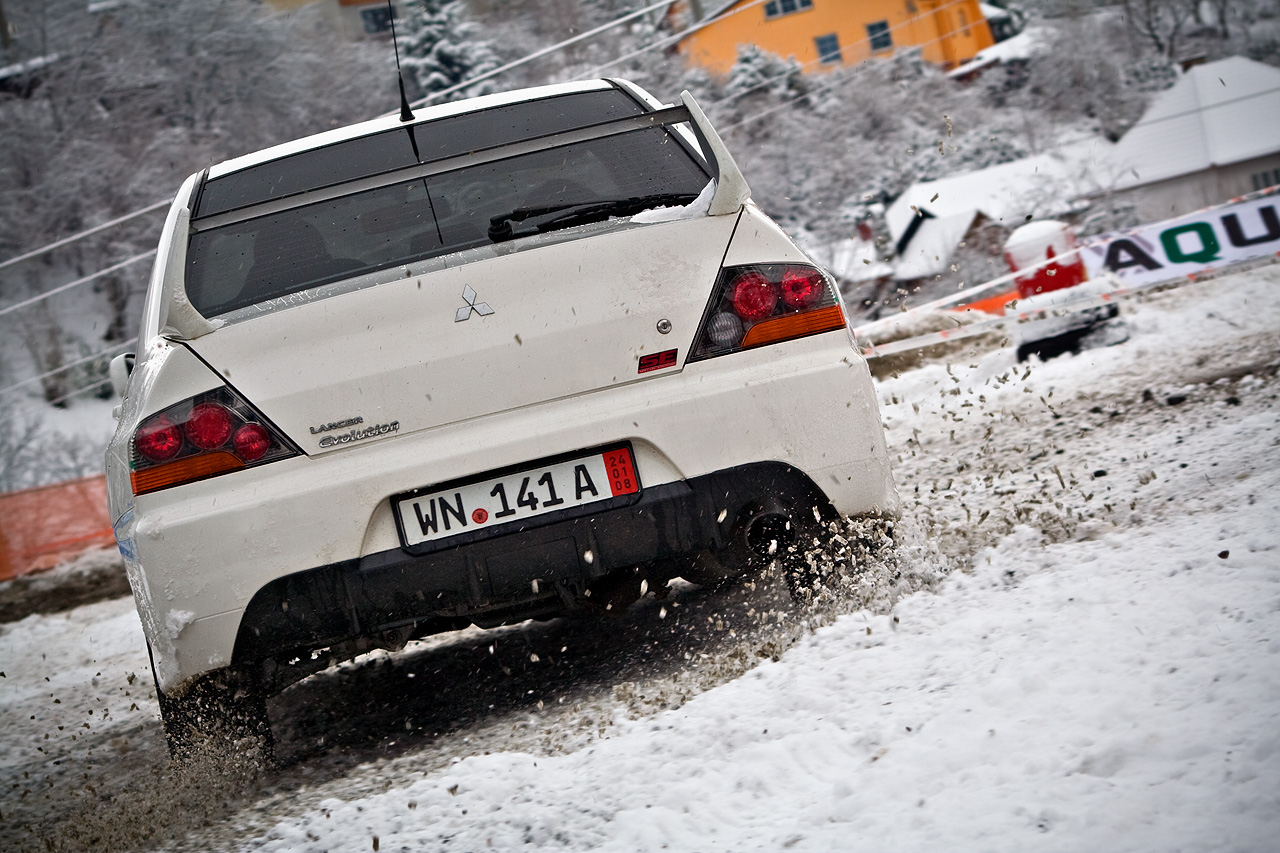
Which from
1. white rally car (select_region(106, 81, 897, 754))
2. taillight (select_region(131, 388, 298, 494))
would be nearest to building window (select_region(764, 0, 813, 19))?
white rally car (select_region(106, 81, 897, 754))

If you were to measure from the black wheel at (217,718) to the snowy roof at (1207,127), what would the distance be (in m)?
47.8

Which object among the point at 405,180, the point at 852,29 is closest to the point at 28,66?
the point at 852,29

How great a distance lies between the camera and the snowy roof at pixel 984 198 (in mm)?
41188

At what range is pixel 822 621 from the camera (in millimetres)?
2994

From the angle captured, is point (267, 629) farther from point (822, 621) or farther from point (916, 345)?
point (916, 345)

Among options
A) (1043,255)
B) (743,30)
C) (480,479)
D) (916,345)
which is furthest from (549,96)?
(743,30)

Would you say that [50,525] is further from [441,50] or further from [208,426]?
[441,50]

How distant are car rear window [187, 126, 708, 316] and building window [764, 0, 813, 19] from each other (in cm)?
4995

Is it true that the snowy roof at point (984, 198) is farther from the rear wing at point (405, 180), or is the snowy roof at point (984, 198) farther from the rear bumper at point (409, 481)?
the rear bumper at point (409, 481)

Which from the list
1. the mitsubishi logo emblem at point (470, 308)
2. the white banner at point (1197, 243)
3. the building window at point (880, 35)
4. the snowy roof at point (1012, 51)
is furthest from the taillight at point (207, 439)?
the snowy roof at point (1012, 51)

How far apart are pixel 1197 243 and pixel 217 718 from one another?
7.88 m

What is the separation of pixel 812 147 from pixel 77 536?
34827 mm

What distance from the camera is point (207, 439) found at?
2672 millimetres

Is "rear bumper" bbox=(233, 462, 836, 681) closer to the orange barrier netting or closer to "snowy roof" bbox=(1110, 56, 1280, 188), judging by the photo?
the orange barrier netting
